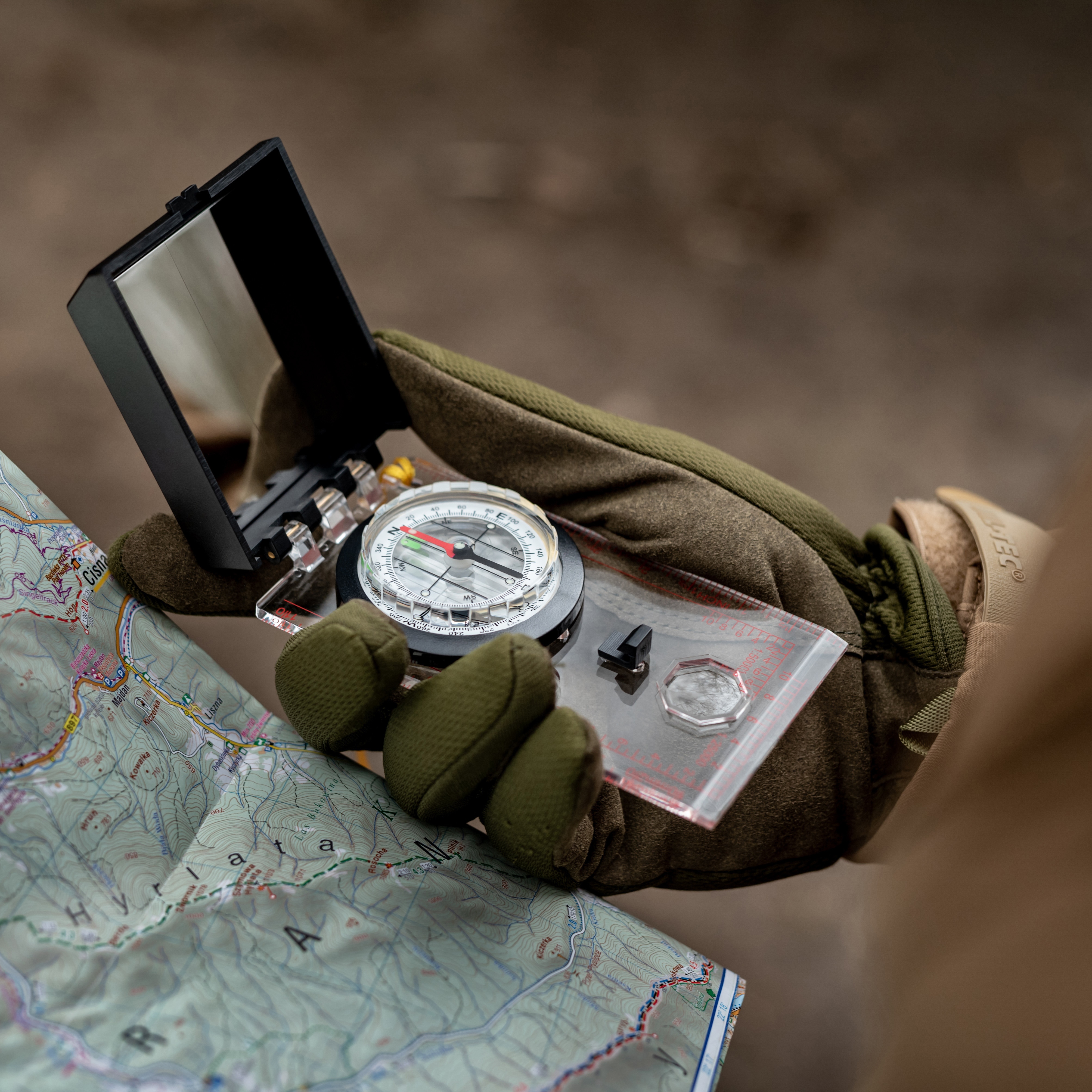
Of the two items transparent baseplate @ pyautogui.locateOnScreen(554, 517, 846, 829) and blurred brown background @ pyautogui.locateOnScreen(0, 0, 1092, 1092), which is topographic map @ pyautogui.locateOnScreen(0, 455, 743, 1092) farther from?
blurred brown background @ pyautogui.locateOnScreen(0, 0, 1092, 1092)

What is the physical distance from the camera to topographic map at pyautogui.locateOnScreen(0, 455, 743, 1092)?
68cm

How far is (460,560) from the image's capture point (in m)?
0.96

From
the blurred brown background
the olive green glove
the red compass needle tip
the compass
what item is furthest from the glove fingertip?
the blurred brown background

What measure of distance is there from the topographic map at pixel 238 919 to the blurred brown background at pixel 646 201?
890 mm

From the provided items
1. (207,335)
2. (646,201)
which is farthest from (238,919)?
(646,201)

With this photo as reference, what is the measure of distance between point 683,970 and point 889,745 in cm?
33

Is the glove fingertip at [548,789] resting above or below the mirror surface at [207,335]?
below

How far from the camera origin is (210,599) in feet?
3.22

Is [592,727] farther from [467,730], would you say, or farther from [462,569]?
[462,569]

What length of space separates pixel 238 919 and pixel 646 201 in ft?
6.98

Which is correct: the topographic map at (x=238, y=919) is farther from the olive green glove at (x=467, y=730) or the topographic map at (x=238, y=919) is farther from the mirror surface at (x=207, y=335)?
the mirror surface at (x=207, y=335)

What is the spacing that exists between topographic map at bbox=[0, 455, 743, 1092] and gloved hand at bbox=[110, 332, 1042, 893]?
53 mm

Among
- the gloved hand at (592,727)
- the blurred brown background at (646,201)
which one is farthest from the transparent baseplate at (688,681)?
the blurred brown background at (646,201)

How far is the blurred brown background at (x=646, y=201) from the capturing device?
2102 millimetres
